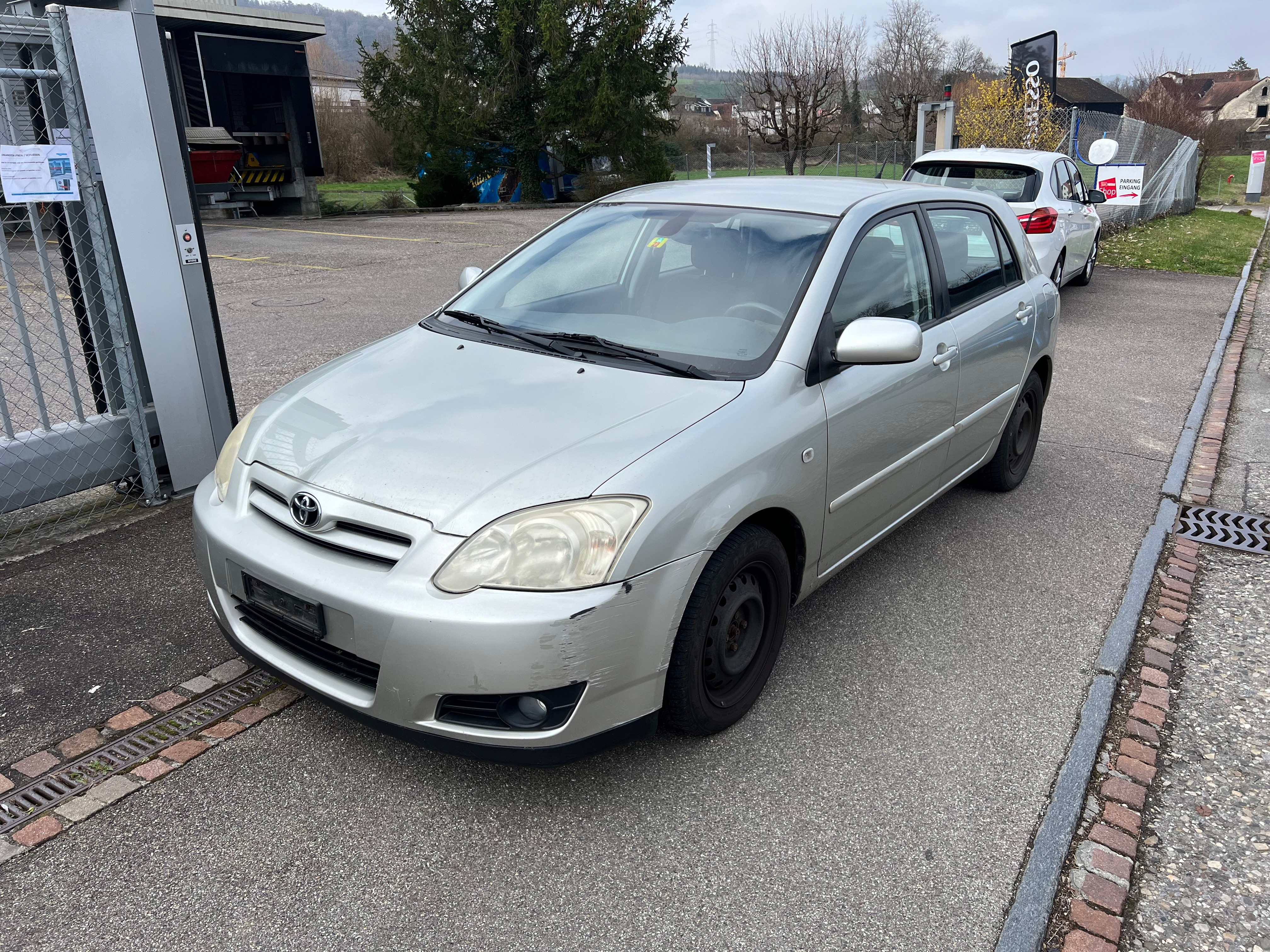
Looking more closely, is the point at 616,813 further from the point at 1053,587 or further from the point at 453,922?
the point at 1053,587

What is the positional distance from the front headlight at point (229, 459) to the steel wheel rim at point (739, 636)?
161 cm

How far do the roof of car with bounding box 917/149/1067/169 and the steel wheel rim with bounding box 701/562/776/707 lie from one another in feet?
29.0

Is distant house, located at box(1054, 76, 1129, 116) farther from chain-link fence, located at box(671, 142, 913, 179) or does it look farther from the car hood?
the car hood

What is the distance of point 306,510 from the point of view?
2691 millimetres

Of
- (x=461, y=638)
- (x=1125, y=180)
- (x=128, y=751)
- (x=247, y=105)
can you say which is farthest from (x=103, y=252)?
(x=247, y=105)

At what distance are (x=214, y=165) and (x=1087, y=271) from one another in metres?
18.5

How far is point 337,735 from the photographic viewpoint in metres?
3.08

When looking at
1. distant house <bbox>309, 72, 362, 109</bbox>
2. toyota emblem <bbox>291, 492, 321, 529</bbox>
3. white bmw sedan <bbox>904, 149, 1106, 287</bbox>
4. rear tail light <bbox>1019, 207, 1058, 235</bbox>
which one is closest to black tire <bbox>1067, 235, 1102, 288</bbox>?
white bmw sedan <bbox>904, 149, 1106, 287</bbox>

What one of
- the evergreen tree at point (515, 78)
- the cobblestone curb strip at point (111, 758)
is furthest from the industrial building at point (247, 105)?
the cobblestone curb strip at point (111, 758)

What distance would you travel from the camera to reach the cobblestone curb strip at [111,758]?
2.72 m

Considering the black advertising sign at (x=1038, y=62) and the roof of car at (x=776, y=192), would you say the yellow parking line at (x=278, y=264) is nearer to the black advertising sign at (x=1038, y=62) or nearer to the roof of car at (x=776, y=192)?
the roof of car at (x=776, y=192)

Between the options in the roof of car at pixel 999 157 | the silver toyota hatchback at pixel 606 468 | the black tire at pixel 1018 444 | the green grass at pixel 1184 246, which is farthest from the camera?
the green grass at pixel 1184 246

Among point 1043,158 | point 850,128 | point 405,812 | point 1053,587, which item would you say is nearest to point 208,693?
point 405,812

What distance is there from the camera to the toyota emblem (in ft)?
8.77
